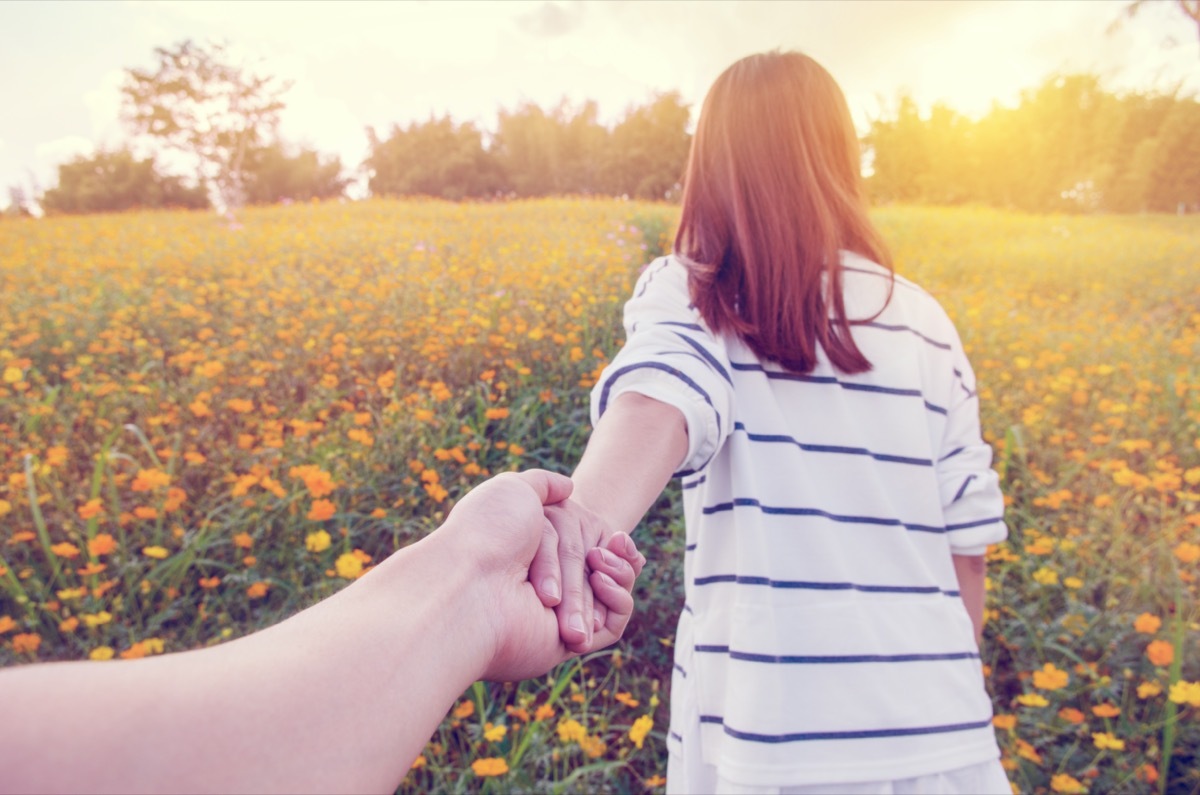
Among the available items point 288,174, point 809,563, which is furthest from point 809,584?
point 288,174

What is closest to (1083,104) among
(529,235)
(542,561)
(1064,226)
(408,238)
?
(1064,226)

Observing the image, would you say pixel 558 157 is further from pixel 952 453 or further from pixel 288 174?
pixel 952 453

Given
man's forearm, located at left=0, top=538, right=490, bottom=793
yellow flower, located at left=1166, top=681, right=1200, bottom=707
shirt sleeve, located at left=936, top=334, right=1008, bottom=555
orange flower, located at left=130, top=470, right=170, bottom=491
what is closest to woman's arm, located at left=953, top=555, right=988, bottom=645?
shirt sleeve, located at left=936, top=334, right=1008, bottom=555

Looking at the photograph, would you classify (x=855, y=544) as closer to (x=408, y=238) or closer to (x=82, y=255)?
(x=408, y=238)

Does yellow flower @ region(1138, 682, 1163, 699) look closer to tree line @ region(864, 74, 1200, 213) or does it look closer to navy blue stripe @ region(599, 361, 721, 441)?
navy blue stripe @ region(599, 361, 721, 441)

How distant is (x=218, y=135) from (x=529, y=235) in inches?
286

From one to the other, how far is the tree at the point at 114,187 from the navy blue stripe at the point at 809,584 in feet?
37.2

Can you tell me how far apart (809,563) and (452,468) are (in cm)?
156

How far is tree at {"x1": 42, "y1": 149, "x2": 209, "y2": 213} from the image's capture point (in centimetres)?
1035

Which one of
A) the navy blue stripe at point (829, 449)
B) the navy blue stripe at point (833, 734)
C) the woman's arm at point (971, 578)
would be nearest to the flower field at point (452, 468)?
the woman's arm at point (971, 578)

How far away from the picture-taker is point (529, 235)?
15.7 feet

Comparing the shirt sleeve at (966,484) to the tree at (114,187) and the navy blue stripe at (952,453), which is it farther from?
the tree at (114,187)

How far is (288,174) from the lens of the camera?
12.2 m

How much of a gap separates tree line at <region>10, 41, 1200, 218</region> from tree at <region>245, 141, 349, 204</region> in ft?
0.10
